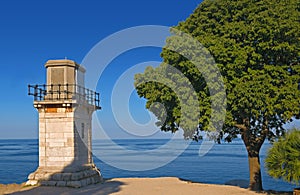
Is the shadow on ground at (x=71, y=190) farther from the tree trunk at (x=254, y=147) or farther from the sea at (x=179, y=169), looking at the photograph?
the sea at (x=179, y=169)

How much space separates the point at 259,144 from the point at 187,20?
22.8ft

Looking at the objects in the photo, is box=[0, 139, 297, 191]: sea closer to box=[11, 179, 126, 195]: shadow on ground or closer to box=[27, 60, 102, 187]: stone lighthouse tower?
box=[11, 179, 126, 195]: shadow on ground

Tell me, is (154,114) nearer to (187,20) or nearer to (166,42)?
(166,42)

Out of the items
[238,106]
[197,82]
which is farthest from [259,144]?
[197,82]

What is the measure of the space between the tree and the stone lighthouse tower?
163 inches

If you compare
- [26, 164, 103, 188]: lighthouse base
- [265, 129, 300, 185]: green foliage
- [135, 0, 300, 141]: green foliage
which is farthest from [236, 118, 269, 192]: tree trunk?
[26, 164, 103, 188]: lighthouse base

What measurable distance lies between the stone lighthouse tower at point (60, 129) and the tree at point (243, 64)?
163 inches

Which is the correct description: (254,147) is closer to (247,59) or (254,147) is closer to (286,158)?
(247,59)

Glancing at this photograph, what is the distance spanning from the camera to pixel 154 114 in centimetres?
1759

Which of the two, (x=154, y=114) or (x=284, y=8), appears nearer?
(x=284, y=8)

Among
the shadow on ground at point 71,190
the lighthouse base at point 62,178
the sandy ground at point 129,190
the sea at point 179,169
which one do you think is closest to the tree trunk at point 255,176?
the sandy ground at point 129,190

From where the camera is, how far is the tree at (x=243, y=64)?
14.3 meters

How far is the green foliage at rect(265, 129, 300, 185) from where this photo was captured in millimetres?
11023

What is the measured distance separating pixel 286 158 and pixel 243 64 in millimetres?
4829
